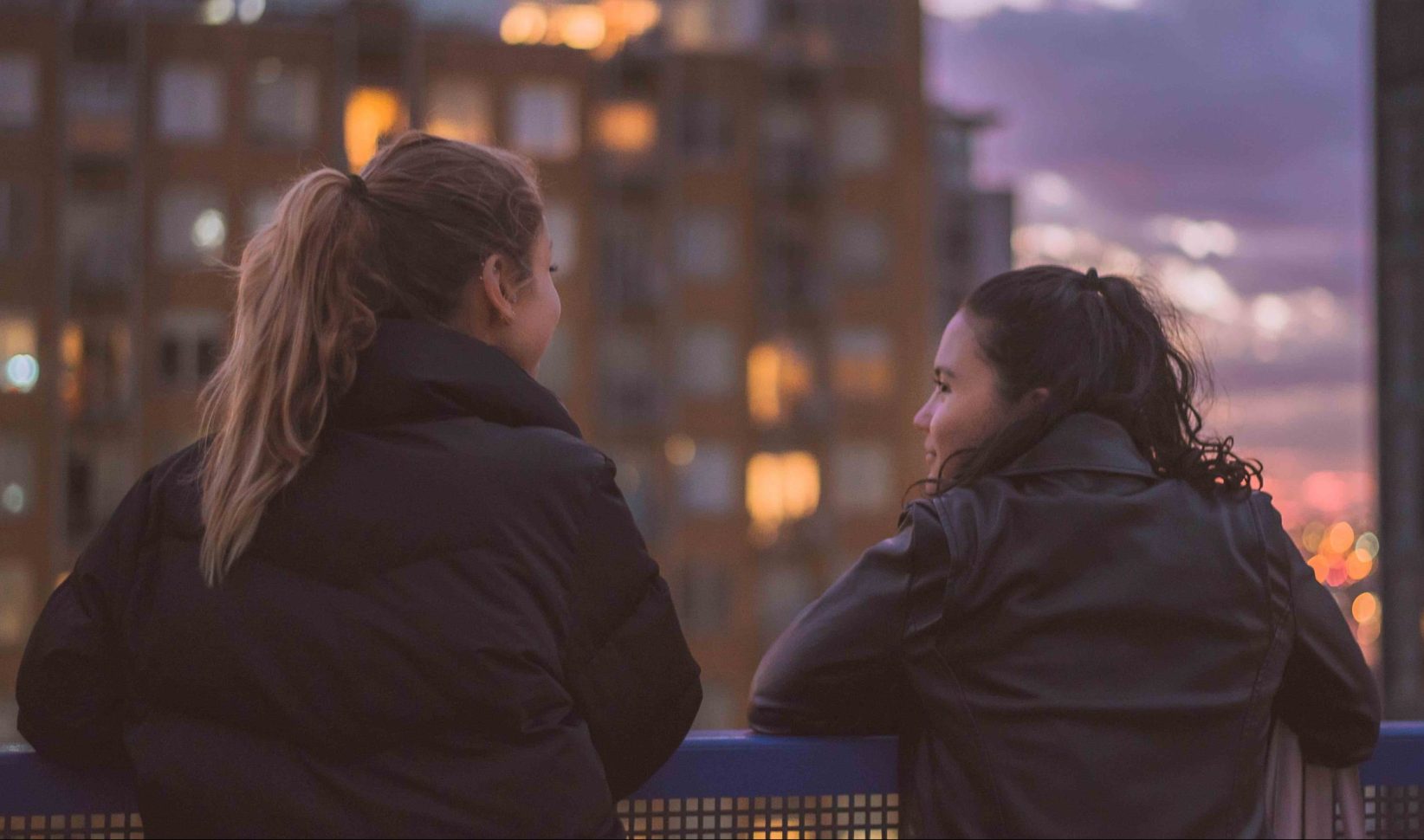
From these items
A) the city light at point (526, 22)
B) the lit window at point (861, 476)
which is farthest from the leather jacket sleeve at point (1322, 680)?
the city light at point (526, 22)

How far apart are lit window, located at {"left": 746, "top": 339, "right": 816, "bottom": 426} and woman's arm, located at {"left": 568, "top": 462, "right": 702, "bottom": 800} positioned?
3288 centimetres

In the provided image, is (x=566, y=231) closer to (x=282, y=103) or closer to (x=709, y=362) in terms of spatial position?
(x=709, y=362)

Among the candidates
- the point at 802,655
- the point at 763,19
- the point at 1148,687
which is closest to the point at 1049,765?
the point at 1148,687

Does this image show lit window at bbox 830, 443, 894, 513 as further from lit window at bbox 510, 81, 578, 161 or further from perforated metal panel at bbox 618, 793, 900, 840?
perforated metal panel at bbox 618, 793, 900, 840

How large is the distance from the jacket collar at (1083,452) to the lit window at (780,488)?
32.3m

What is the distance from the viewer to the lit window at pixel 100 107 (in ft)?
104

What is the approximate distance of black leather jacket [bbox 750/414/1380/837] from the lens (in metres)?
2.19

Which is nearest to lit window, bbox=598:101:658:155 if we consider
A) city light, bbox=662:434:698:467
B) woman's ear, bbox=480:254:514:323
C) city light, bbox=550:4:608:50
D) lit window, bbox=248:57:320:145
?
city light, bbox=550:4:608:50

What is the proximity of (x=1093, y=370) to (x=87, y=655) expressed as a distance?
169 centimetres

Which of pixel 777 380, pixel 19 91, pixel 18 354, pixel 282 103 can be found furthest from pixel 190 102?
pixel 777 380

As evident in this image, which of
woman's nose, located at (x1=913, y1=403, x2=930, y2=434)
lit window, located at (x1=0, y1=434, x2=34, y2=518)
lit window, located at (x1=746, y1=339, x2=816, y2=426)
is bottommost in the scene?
lit window, located at (x1=0, y1=434, x2=34, y2=518)

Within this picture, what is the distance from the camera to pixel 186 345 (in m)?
31.8

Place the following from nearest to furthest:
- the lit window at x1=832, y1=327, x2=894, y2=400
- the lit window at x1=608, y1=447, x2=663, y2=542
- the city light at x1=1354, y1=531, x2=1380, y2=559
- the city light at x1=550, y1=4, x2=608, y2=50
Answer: the city light at x1=1354, y1=531, x2=1380, y2=559 → the lit window at x1=608, y1=447, x2=663, y2=542 → the city light at x1=550, y1=4, x2=608, y2=50 → the lit window at x1=832, y1=327, x2=894, y2=400

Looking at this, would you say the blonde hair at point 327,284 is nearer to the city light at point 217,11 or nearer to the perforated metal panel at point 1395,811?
the perforated metal panel at point 1395,811
